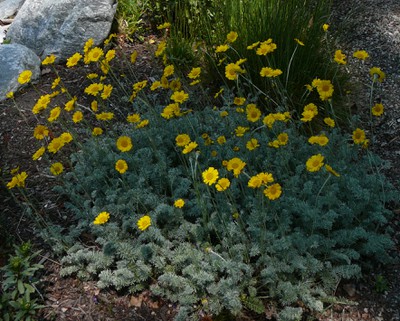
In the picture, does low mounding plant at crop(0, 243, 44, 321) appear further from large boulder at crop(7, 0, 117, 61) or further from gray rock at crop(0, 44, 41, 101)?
large boulder at crop(7, 0, 117, 61)

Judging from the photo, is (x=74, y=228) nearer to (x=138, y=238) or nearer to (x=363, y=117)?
(x=138, y=238)

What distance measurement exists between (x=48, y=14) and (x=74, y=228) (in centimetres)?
249

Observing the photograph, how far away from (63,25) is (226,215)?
268 cm

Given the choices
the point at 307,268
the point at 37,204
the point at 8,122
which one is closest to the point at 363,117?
the point at 307,268

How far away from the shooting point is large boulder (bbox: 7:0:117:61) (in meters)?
4.41

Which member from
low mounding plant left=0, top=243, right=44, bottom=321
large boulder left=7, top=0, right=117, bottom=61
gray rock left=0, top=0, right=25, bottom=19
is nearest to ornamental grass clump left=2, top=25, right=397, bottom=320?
low mounding plant left=0, top=243, right=44, bottom=321

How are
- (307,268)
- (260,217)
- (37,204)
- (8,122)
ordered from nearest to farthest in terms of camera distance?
(307,268) → (260,217) → (37,204) → (8,122)

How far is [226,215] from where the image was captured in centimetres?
261

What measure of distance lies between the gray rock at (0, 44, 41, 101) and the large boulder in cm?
21

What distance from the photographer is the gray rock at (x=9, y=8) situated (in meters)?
5.42

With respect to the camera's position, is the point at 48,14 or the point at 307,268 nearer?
the point at 307,268

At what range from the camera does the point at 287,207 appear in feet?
8.41

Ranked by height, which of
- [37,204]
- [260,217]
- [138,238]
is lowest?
[37,204]

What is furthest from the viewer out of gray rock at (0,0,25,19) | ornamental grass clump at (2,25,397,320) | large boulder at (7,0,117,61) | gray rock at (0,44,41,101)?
gray rock at (0,0,25,19)
